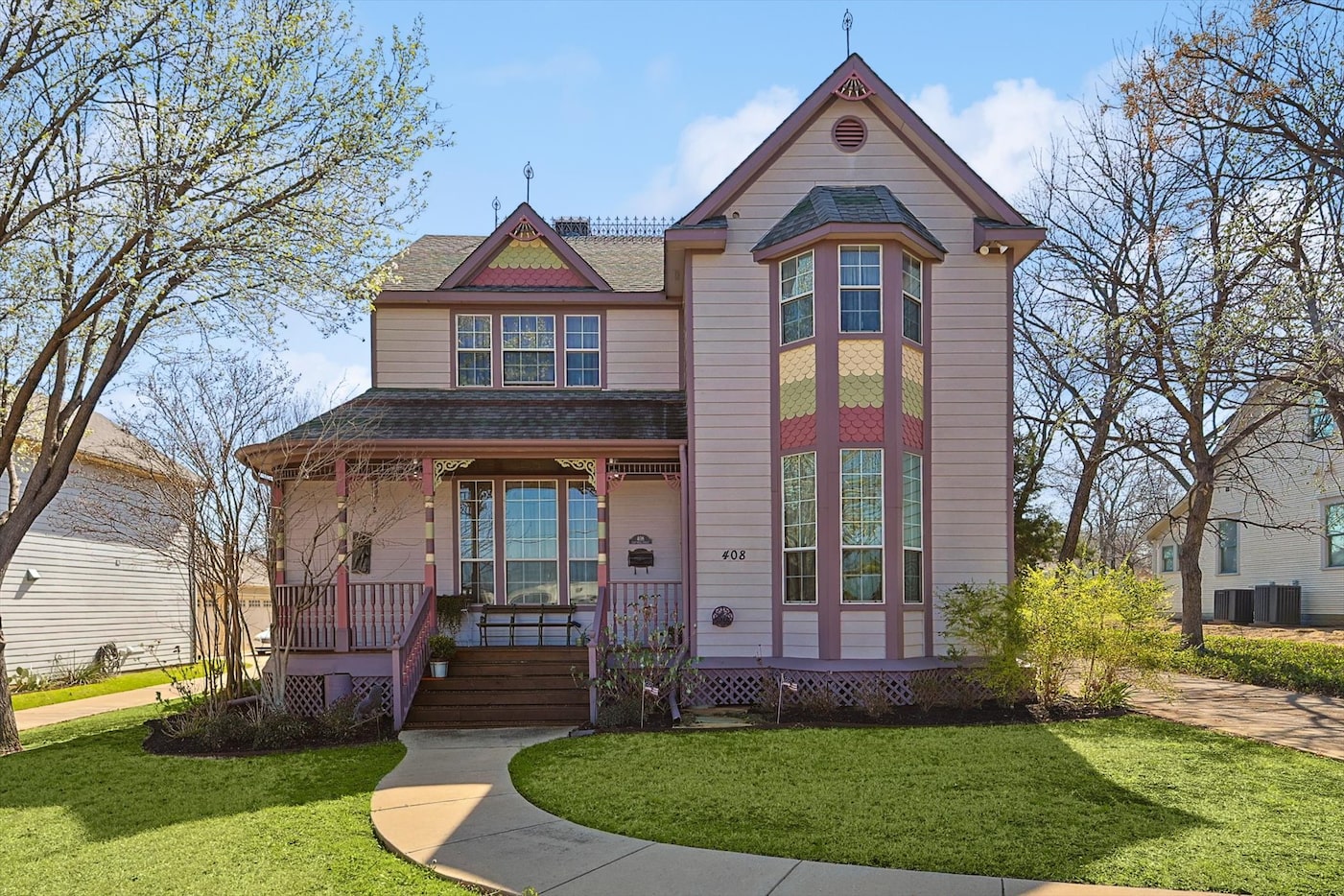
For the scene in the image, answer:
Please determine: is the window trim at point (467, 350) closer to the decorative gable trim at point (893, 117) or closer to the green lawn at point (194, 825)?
the decorative gable trim at point (893, 117)

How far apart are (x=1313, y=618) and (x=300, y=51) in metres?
24.9

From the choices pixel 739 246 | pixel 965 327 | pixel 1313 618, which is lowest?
pixel 1313 618

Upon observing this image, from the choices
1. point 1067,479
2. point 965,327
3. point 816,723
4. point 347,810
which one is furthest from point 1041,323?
point 347,810

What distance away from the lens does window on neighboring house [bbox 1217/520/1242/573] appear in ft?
94.2

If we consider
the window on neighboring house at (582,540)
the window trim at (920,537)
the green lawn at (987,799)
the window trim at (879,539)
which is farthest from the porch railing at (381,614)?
the window trim at (920,537)

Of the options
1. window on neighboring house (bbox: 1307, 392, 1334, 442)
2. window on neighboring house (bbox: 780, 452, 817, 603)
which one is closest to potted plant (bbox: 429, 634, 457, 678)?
window on neighboring house (bbox: 780, 452, 817, 603)

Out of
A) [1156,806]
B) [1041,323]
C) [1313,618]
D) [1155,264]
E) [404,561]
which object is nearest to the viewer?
[1156,806]

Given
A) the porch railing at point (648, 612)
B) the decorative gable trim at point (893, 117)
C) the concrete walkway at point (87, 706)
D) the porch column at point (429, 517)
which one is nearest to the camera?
the porch railing at point (648, 612)

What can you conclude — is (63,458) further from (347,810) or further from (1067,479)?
(1067,479)

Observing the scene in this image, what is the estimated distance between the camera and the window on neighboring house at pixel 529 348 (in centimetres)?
1717

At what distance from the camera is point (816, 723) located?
12.0 m

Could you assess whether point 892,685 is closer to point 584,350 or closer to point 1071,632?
point 1071,632

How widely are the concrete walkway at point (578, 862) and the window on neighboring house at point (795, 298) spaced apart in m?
7.52

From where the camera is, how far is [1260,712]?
1253cm
